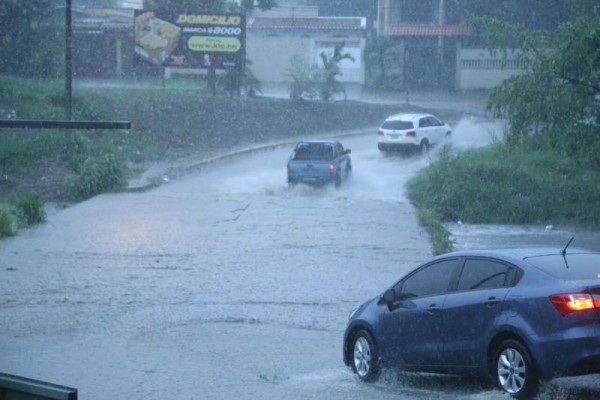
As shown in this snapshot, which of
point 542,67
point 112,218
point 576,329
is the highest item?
point 542,67

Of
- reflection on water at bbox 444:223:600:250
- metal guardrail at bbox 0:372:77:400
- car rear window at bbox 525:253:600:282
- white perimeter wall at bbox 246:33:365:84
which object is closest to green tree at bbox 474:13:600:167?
reflection on water at bbox 444:223:600:250

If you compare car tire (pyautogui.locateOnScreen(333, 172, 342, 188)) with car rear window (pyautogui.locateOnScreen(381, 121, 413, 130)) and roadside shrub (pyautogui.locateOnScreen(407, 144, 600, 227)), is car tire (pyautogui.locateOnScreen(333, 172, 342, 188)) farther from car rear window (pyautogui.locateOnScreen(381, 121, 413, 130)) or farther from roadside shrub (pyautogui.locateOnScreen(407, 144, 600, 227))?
car rear window (pyautogui.locateOnScreen(381, 121, 413, 130))

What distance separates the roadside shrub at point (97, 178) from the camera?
101 feet

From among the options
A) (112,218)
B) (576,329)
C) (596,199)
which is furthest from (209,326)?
(596,199)

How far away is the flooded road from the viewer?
11.0m

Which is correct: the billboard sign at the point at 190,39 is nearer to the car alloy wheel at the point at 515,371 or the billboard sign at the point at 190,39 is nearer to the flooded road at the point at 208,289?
the flooded road at the point at 208,289

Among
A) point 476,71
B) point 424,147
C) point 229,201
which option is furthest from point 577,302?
point 476,71

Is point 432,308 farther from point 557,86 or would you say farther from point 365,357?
point 557,86

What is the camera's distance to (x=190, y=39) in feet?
158

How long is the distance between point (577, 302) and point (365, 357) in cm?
319

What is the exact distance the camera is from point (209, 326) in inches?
581

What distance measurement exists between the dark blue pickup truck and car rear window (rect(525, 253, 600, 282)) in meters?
23.4

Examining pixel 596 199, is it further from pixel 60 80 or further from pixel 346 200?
pixel 60 80

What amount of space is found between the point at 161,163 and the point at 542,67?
21.8 meters
